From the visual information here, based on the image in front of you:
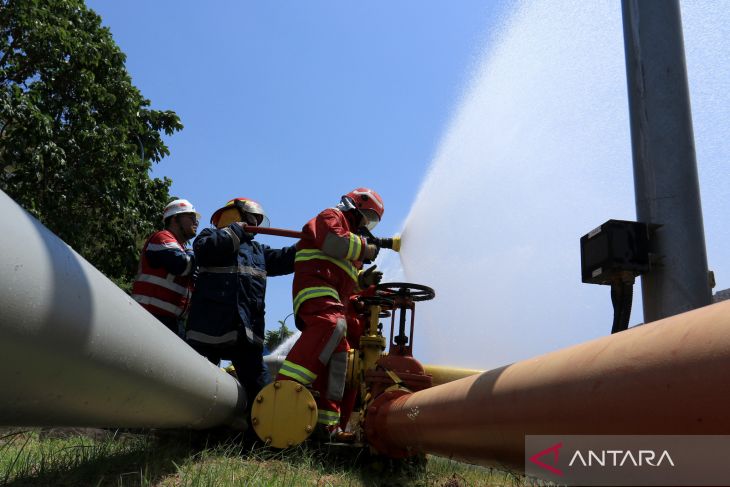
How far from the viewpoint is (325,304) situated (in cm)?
384

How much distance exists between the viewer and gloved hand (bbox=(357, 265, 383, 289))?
427 centimetres

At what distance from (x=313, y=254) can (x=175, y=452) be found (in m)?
1.39

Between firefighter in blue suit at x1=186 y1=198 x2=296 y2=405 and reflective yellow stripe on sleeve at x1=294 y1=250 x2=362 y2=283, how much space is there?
436 mm

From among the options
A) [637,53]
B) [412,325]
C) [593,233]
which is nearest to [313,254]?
[412,325]

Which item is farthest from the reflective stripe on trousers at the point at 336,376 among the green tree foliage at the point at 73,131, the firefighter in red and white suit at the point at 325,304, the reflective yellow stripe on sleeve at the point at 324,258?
the green tree foliage at the point at 73,131

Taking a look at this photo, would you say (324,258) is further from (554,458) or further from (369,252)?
(554,458)

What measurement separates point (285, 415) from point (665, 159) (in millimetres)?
2216

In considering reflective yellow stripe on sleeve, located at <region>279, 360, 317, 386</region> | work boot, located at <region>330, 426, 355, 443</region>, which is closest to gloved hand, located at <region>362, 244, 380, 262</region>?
reflective yellow stripe on sleeve, located at <region>279, 360, 317, 386</region>

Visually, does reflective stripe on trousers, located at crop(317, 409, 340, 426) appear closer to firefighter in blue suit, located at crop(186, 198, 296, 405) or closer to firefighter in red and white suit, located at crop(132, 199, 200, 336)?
firefighter in blue suit, located at crop(186, 198, 296, 405)

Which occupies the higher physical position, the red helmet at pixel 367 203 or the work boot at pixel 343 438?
the red helmet at pixel 367 203

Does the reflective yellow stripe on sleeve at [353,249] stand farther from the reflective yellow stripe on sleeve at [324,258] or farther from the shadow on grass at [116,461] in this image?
the shadow on grass at [116,461]

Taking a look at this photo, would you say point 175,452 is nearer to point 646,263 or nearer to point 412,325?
point 412,325

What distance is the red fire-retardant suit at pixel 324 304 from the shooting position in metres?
3.72

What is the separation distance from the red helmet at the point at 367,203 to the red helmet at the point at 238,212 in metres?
0.71
